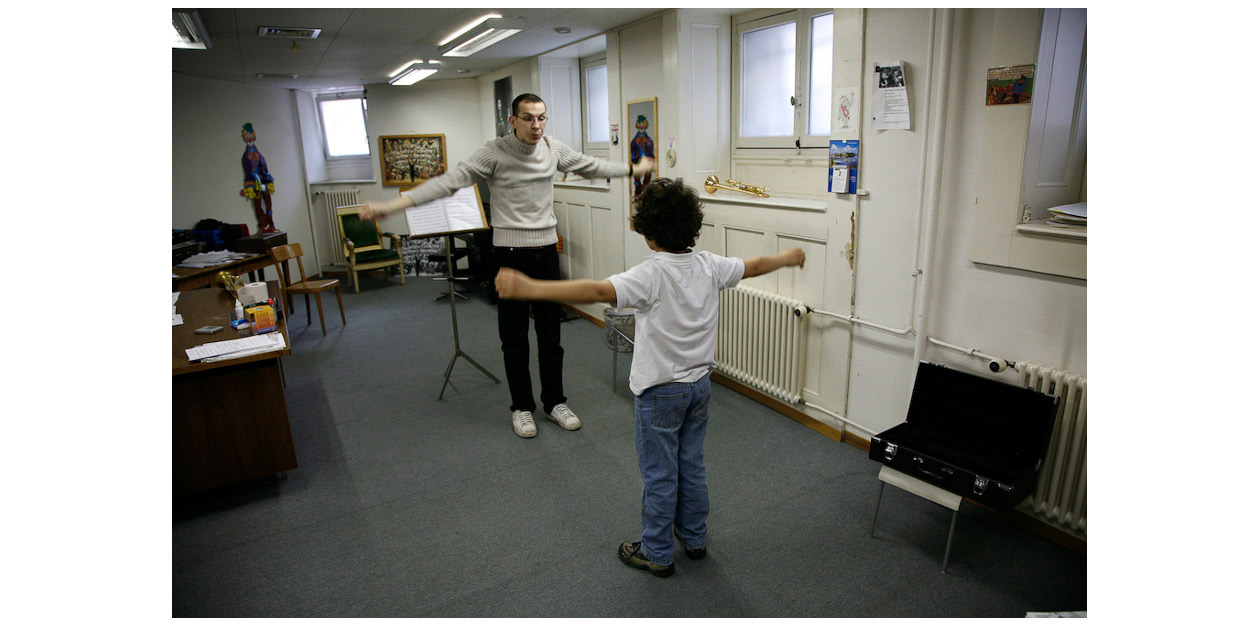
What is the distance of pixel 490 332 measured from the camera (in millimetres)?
5766

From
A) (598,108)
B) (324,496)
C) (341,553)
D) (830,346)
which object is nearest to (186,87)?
(598,108)

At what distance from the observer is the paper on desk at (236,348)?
114 inches

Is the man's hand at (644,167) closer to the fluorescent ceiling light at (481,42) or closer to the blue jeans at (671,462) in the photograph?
the blue jeans at (671,462)

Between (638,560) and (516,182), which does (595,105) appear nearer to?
(516,182)

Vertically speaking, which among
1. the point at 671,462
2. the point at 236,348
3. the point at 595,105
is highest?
the point at 595,105

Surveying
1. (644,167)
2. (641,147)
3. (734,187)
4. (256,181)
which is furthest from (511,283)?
(256,181)

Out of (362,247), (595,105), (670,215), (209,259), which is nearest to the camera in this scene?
(670,215)

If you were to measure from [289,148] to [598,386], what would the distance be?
620 cm

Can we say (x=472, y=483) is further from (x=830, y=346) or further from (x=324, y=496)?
(x=830, y=346)

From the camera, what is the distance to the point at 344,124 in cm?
930

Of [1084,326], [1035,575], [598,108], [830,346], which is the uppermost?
[598,108]

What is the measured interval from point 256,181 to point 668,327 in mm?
7189

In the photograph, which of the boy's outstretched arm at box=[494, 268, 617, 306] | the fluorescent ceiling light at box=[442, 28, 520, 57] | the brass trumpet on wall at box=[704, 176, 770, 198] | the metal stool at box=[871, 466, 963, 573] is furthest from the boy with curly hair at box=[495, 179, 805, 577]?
the fluorescent ceiling light at box=[442, 28, 520, 57]

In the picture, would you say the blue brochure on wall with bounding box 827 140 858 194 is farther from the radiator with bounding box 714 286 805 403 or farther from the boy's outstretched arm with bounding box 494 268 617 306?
the boy's outstretched arm with bounding box 494 268 617 306
